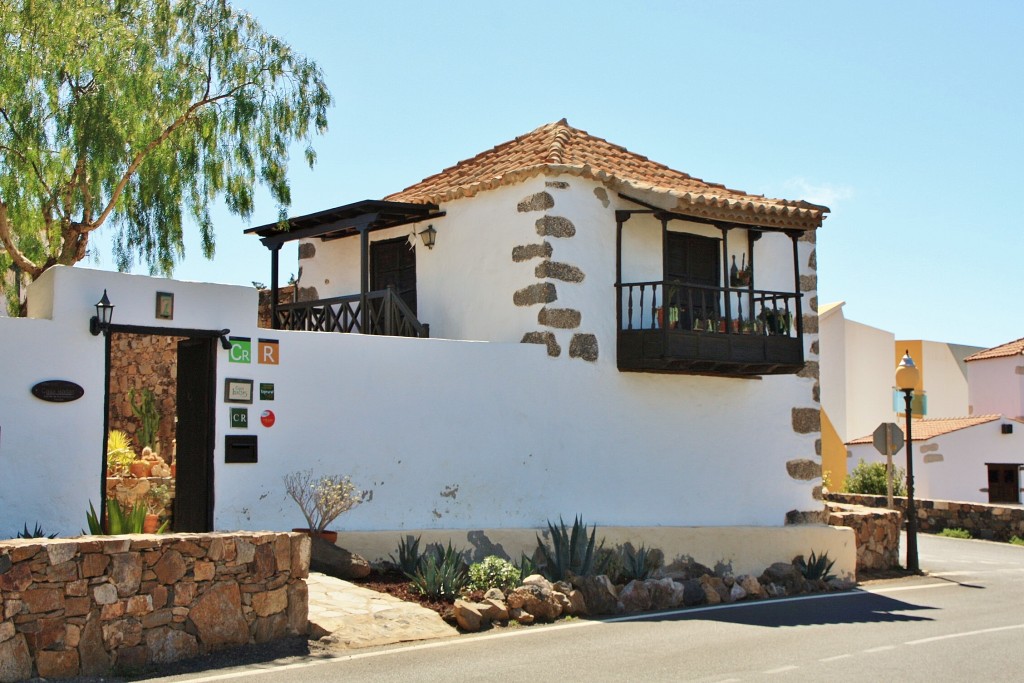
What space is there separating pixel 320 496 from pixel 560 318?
4.31 m

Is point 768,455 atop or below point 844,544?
atop

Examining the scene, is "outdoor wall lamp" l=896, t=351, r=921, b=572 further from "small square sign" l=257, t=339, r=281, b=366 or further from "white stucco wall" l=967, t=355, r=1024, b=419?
"white stucco wall" l=967, t=355, r=1024, b=419

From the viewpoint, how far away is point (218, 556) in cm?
911

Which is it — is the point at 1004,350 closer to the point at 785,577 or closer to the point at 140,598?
the point at 785,577

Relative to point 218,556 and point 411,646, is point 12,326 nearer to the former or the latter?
point 218,556

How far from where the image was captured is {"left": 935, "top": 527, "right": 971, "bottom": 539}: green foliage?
76.5 ft

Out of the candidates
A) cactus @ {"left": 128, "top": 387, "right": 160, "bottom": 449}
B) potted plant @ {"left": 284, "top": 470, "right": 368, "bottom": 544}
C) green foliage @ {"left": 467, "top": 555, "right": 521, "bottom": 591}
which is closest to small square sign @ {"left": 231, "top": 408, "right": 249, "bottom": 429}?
potted plant @ {"left": 284, "top": 470, "right": 368, "bottom": 544}

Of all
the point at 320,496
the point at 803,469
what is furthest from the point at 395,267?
the point at 803,469

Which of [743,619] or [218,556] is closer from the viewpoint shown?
[218,556]

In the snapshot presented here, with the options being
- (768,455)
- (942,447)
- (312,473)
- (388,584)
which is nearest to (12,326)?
(312,473)

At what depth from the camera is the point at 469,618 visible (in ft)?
34.6

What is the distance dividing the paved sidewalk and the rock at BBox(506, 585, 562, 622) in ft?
3.12

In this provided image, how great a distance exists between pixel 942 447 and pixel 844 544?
14.6 m

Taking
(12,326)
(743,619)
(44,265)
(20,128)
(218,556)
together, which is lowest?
(743,619)
